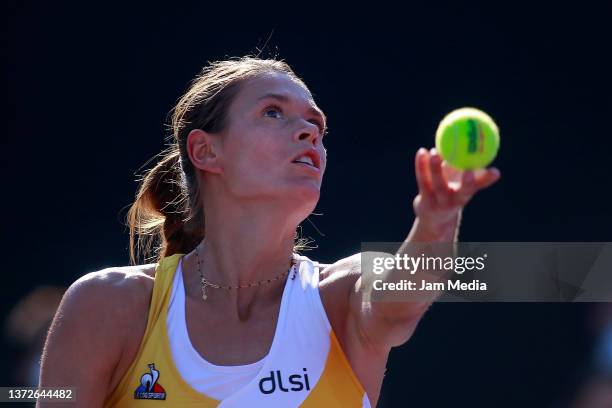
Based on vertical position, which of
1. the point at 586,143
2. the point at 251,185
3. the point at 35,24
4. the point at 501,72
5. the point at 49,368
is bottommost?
the point at 49,368

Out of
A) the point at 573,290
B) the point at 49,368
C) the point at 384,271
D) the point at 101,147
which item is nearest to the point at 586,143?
the point at 573,290

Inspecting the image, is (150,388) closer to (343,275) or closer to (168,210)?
(343,275)

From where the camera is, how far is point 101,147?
15.7 ft

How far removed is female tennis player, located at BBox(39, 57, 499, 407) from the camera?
2.04m

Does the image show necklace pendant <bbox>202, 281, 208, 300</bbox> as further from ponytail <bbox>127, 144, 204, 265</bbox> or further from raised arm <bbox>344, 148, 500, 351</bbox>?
raised arm <bbox>344, 148, 500, 351</bbox>

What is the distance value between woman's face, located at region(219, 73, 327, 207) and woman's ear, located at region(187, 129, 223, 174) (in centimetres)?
3

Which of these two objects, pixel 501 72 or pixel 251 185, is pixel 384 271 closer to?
pixel 251 185

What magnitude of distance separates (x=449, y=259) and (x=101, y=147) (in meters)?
3.43

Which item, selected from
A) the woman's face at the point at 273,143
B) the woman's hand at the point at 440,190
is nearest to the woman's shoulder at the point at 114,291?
the woman's face at the point at 273,143

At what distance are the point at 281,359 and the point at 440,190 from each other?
72 cm

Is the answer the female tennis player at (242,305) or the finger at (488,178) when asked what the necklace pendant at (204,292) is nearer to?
the female tennis player at (242,305)

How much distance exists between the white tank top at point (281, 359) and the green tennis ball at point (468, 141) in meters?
0.62

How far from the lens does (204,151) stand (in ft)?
8.16

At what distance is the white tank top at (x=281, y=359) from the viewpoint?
6.66ft
